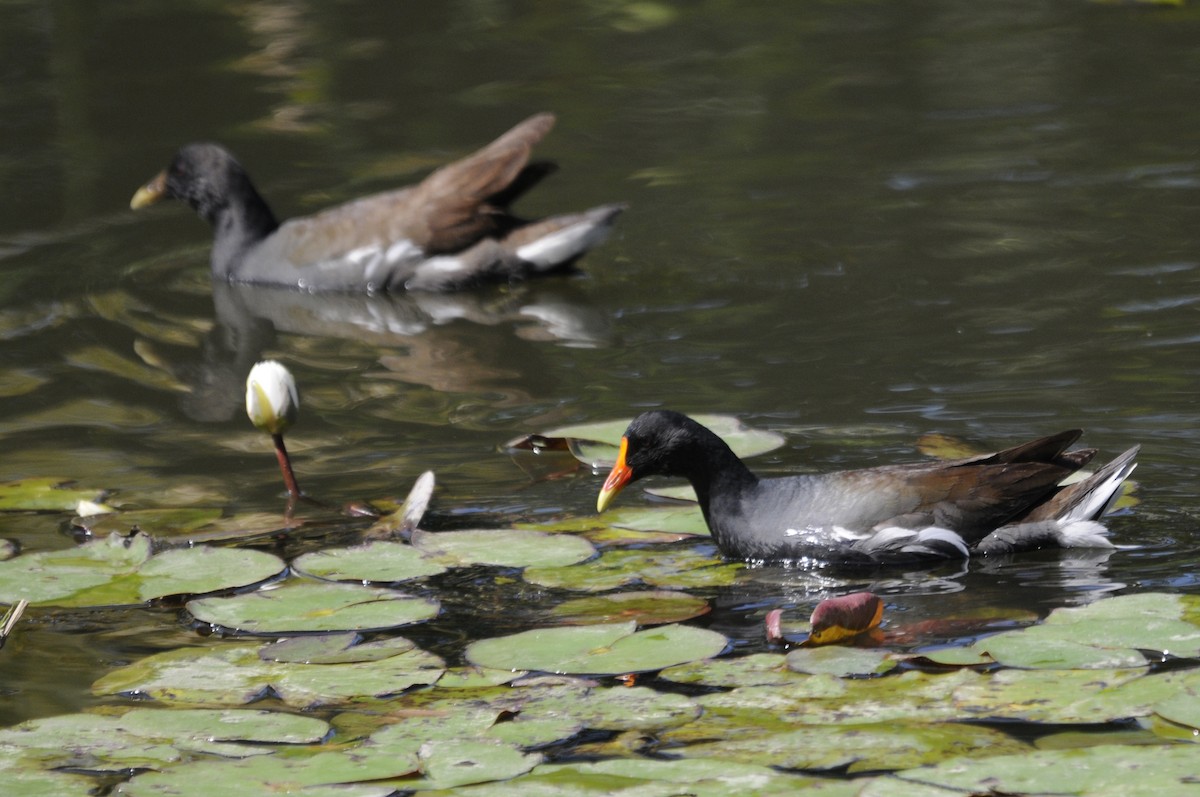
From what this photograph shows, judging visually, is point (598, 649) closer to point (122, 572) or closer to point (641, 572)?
point (641, 572)

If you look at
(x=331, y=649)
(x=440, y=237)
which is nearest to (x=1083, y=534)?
(x=331, y=649)

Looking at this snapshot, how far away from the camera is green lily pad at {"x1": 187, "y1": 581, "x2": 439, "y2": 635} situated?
371 cm

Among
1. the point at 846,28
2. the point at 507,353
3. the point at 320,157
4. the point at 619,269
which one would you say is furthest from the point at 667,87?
the point at 507,353

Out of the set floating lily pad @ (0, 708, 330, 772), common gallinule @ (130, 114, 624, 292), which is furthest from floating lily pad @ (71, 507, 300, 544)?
common gallinule @ (130, 114, 624, 292)

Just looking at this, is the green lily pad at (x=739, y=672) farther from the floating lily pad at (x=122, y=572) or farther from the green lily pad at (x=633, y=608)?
the floating lily pad at (x=122, y=572)

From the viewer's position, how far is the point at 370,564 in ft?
13.3

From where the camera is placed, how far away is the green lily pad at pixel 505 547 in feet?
13.4

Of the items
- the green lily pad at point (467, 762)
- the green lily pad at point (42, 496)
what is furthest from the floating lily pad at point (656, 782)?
the green lily pad at point (42, 496)

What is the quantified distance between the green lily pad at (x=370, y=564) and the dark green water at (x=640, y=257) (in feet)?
0.89

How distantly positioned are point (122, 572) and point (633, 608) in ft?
4.03

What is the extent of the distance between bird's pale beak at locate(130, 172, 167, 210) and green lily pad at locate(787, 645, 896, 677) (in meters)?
5.67

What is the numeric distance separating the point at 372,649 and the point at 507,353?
2994 millimetres

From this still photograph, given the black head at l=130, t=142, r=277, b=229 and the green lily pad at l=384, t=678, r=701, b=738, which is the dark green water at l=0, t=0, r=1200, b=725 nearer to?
the black head at l=130, t=142, r=277, b=229

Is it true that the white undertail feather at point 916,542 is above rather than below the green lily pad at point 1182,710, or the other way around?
below
